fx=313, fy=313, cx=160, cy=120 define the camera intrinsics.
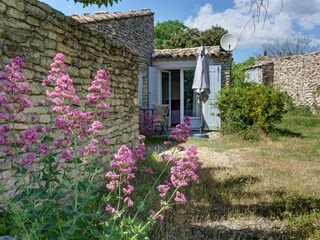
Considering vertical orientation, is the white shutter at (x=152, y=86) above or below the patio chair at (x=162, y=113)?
above

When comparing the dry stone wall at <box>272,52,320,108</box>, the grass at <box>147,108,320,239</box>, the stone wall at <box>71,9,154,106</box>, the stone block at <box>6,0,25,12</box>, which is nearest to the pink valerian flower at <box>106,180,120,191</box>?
the grass at <box>147,108,320,239</box>

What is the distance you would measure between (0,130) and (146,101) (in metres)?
9.64

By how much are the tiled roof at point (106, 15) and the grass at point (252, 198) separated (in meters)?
5.06

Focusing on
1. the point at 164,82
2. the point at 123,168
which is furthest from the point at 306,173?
the point at 164,82

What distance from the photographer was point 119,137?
5742mm

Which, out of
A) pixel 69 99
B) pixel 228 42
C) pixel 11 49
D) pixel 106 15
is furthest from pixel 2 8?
pixel 228 42

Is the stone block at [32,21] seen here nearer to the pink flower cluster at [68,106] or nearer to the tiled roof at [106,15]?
the pink flower cluster at [68,106]

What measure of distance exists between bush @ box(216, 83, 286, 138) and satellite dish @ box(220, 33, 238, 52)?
5.31 ft

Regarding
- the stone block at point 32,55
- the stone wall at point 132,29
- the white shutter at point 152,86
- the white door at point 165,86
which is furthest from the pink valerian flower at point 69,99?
the white door at point 165,86

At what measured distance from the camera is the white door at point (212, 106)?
11422 mm

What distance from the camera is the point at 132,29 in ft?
37.0

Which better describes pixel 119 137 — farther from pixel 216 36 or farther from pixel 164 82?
pixel 216 36

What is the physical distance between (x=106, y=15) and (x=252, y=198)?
7.70 meters

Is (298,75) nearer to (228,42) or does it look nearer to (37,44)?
(228,42)
